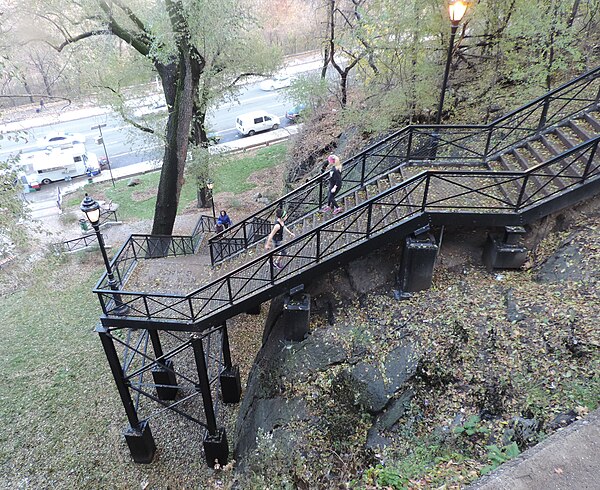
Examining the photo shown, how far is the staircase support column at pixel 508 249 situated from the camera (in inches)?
276

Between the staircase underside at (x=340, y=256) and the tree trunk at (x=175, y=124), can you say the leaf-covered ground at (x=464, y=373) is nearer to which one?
the staircase underside at (x=340, y=256)

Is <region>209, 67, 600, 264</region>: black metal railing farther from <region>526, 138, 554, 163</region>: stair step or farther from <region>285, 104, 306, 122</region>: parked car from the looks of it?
<region>285, 104, 306, 122</region>: parked car

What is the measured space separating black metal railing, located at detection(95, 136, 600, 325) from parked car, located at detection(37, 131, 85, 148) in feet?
87.5

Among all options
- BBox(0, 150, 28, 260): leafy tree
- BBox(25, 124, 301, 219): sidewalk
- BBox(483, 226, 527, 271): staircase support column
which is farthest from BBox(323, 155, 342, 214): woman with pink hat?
BBox(25, 124, 301, 219): sidewalk

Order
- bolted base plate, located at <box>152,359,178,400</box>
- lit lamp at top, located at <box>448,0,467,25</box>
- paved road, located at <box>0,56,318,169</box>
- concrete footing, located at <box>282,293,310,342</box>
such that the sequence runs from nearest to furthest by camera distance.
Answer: concrete footing, located at <box>282,293,310,342</box> → lit lamp at top, located at <box>448,0,467,25</box> → bolted base plate, located at <box>152,359,178,400</box> → paved road, located at <box>0,56,318,169</box>

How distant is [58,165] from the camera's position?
27625 mm

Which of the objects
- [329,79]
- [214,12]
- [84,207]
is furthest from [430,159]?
[329,79]

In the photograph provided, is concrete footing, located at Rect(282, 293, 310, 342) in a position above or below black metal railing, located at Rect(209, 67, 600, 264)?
below

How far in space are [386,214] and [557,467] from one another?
443cm

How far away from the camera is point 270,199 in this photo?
70.5ft

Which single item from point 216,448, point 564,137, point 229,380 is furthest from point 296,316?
point 564,137

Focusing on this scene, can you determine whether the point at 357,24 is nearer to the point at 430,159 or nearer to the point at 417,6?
the point at 417,6

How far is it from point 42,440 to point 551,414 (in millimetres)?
10857

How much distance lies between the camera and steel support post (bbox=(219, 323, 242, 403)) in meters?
9.67
